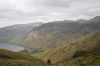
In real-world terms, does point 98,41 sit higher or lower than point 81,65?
lower

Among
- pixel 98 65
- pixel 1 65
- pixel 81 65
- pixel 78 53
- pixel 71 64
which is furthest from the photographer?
pixel 78 53

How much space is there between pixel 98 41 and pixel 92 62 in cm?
10588

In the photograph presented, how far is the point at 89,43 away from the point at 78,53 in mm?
52625

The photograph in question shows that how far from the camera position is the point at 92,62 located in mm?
85000

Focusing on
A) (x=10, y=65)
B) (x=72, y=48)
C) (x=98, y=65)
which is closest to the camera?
(x=10, y=65)

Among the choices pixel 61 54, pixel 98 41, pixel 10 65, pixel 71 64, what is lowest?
pixel 61 54

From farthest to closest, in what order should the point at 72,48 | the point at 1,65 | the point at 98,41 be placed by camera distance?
1. the point at 72,48
2. the point at 98,41
3. the point at 1,65

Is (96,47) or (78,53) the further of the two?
(96,47)

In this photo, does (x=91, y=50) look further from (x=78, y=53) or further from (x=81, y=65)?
(x=81, y=65)

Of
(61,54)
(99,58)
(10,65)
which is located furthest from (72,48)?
(10,65)

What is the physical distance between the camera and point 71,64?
87.2 meters

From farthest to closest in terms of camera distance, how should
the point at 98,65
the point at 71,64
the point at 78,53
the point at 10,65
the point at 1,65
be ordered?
the point at 78,53 → the point at 71,64 → the point at 98,65 → the point at 10,65 → the point at 1,65

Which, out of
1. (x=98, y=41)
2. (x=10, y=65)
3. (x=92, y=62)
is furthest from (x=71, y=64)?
(x=98, y=41)

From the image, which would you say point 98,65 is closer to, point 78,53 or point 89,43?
point 78,53
